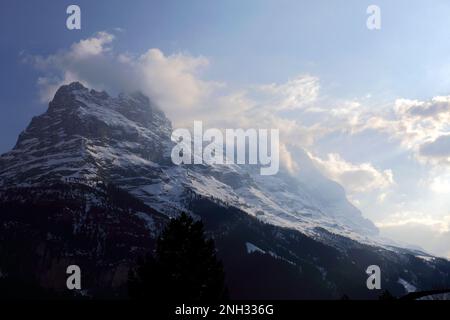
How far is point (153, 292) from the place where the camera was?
122ft

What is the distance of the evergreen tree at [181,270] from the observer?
3678 cm

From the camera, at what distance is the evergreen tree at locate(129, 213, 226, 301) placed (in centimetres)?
3678

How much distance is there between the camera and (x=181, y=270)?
125ft
